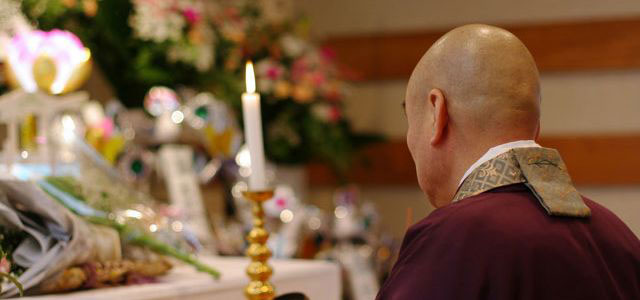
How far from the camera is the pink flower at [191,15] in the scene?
110 inches

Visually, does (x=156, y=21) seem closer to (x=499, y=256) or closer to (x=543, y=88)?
(x=499, y=256)

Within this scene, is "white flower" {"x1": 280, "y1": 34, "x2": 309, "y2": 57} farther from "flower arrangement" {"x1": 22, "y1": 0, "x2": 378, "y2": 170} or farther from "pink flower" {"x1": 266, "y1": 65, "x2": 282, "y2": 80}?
"pink flower" {"x1": 266, "y1": 65, "x2": 282, "y2": 80}

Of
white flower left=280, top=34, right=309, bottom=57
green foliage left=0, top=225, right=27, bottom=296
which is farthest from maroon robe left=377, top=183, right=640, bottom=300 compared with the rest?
white flower left=280, top=34, right=309, bottom=57

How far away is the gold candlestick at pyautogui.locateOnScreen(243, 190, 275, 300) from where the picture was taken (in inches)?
56.3

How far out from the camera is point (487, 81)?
1234 millimetres

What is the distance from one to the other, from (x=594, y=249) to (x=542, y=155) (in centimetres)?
13

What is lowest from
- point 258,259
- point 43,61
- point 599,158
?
point 599,158

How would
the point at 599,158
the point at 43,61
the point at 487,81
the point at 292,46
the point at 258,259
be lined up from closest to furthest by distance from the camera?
1. the point at 487,81
2. the point at 258,259
3. the point at 43,61
4. the point at 292,46
5. the point at 599,158

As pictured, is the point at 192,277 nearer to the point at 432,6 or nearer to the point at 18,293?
the point at 18,293

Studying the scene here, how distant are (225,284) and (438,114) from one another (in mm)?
602

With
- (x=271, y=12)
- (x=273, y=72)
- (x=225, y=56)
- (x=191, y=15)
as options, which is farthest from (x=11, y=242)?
(x=271, y=12)

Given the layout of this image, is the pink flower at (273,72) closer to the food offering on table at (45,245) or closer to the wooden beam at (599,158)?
the wooden beam at (599,158)

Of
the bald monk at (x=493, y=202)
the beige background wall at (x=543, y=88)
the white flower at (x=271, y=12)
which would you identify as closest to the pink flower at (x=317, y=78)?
the white flower at (x=271, y=12)

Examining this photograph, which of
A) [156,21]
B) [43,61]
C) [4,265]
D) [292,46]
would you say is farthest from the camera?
[292,46]
